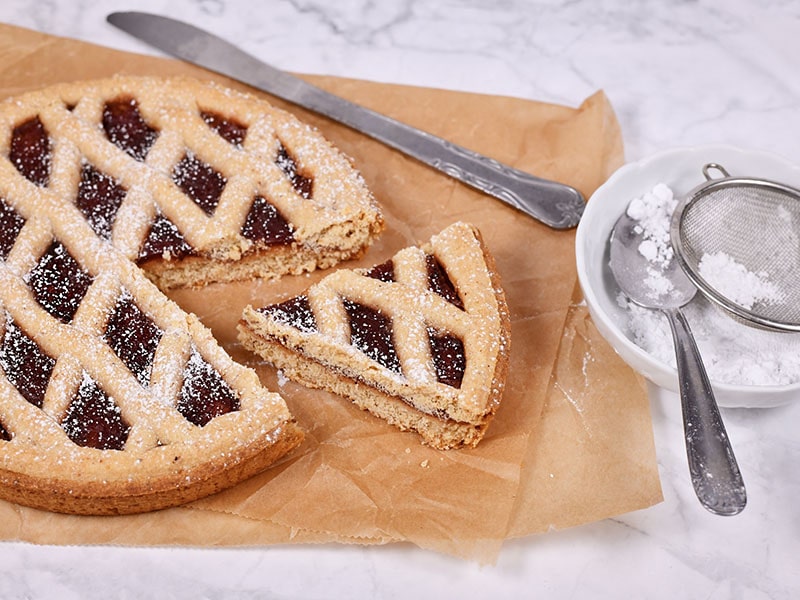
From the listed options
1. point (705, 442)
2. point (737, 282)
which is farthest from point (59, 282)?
point (737, 282)

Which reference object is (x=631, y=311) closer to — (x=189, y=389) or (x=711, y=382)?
(x=711, y=382)

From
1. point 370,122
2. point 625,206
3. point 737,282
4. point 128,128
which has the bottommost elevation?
point 737,282

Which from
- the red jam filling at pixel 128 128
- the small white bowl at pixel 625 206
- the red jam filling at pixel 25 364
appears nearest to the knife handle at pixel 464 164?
the small white bowl at pixel 625 206

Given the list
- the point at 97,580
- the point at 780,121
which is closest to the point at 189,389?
the point at 97,580

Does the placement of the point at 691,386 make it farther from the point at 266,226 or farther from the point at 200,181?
the point at 200,181

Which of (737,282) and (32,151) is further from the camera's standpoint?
(32,151)
